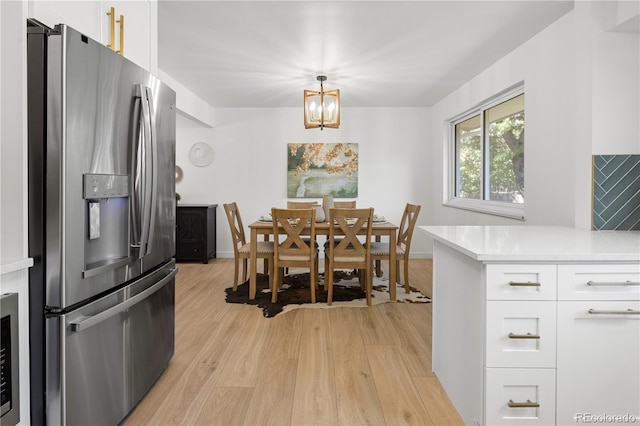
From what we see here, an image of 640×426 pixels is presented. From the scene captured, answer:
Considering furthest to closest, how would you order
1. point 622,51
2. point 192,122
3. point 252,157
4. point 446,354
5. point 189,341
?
point 252,157 < point 192,122 < point 189,341 < point 622,51 < point 446,354

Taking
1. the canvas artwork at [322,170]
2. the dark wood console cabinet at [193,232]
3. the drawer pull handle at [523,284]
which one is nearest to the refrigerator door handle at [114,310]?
the drawer pull handle at [523,284]

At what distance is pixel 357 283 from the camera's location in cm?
462

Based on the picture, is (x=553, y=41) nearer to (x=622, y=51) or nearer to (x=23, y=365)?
(x=622, y=51)

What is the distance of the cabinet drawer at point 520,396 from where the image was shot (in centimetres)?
155

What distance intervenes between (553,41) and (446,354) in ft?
8.33

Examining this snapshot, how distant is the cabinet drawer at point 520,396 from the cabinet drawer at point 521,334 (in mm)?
36

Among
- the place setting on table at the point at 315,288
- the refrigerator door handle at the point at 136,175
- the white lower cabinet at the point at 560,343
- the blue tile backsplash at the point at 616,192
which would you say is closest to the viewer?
the white lower cabinet at the point at 560,343

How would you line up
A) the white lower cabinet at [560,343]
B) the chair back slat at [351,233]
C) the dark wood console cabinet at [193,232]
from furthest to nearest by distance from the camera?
the dark wood console cabinet at [193,232] < the chair back slat at [351,233] < the white lower cabinet at [560,343]

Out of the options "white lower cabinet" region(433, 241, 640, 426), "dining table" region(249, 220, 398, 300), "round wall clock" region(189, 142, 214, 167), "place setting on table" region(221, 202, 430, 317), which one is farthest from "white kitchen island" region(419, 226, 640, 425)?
"round wall clock" region(189, 142, 214, 167)

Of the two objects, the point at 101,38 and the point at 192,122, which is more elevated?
the point at 192,122

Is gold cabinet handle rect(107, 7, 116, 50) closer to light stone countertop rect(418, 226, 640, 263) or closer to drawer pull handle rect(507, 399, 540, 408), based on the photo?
light stone countertop rect(418, 226, 640, 263)

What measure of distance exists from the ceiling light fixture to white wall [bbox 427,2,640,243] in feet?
5.41

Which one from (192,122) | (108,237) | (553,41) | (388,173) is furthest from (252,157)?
(108,237)

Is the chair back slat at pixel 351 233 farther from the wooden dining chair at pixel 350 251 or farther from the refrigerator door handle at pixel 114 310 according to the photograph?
the refrigerator door handle at pixel 114 310
